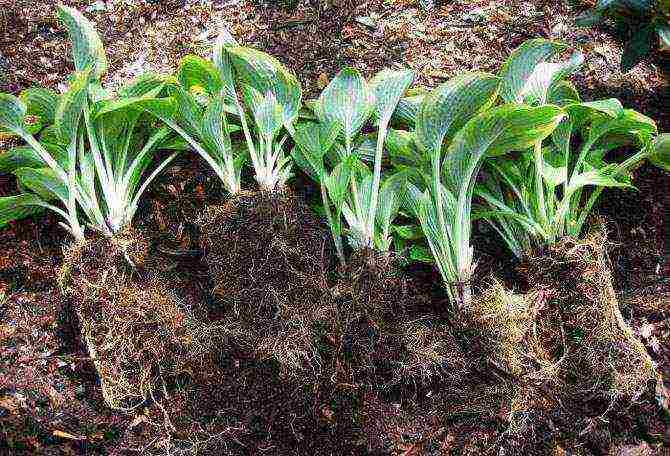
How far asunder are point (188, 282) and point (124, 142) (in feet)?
1.27

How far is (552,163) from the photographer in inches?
59.0

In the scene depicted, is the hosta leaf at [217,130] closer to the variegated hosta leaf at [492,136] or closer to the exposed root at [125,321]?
the exposed root at [125,321]

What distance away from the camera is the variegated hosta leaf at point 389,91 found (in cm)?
150

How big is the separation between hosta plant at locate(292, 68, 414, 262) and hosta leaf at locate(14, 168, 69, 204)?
56cm

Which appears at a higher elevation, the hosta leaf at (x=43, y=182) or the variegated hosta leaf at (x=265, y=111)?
the variegated hosta leaf at (x=265, y=111)

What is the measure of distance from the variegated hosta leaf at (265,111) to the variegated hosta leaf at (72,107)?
37cm

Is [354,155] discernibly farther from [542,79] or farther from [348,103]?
[542,79]

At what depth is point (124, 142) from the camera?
155 centimetres

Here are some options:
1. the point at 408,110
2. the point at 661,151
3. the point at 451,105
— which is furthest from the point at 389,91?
the point at 661,151

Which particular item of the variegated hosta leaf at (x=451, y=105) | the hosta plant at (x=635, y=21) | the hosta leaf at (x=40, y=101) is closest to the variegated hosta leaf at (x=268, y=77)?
the variegated hosta leaf at (x=451, y=105)

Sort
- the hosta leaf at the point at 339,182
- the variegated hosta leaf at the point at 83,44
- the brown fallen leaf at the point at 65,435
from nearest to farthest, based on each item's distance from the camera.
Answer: the brown fallen leaf at the point at 65,435 < the hosta leaf at the point at 339,182 < the variegated hosta leaf at the point at 83,44

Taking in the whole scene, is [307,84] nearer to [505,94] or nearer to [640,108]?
[505,94]

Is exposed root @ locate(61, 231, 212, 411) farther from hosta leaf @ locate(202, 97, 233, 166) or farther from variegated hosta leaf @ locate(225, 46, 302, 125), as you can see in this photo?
variegated hosta leaf @ locate(225, 46, 302, 125)

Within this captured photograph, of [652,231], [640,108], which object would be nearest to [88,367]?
[652,231]
